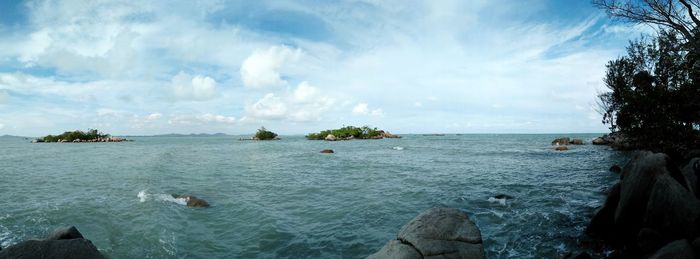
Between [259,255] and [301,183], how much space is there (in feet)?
43.9

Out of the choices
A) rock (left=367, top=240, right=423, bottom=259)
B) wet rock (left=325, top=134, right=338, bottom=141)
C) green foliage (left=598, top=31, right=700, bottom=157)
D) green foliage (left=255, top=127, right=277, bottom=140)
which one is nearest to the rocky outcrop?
rock (left=367, top=240, right=423, bottom=259)

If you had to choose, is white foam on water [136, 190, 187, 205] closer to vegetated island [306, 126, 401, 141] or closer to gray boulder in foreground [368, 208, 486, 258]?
gray boulder in foreground [368, 208, 486, 258]

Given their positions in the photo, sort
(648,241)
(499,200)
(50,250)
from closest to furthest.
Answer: (50,250)
(648,241)
(499,200)

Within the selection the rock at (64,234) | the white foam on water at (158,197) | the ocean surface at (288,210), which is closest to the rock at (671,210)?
the ocean surface at (288,210)

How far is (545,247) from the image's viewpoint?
35.9ft

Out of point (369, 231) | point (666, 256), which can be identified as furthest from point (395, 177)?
point (666, 256)

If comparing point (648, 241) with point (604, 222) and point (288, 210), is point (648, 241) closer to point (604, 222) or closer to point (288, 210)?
point (604, 222)

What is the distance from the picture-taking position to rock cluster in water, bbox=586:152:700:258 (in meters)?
8.76

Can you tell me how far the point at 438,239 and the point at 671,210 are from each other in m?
7.08

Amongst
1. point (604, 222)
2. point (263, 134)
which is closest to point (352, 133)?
point (263, 134)

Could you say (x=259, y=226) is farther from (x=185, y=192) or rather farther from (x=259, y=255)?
(x=185, y=192)

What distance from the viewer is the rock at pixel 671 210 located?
8.74 meters

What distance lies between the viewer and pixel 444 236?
8.16 meters

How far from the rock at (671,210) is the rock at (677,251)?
2205mm
